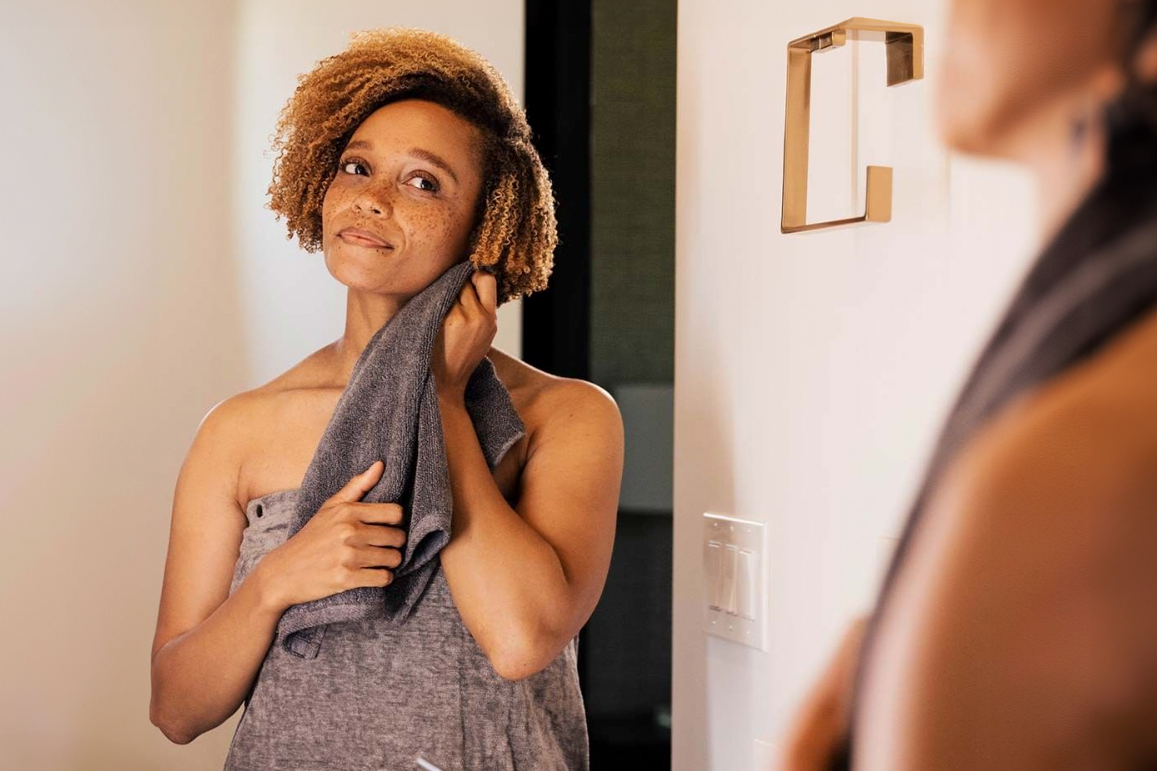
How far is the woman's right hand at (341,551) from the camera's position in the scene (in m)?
0.99

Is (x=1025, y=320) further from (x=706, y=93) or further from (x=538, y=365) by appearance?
(x=538, y=365)

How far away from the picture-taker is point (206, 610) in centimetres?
115

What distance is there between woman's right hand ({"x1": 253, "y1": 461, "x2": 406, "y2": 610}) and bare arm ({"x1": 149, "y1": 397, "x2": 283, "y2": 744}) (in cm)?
4

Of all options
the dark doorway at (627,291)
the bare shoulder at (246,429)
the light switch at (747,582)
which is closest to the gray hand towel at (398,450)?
the bare shoulder at (246,429)

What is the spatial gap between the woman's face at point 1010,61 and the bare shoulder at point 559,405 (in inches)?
32.9

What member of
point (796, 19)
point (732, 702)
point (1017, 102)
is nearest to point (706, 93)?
point (796, 19)

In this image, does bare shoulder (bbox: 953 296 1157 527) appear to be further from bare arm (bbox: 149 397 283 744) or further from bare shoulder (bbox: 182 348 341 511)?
bare shoulder (bbox: 182 348 341 511)

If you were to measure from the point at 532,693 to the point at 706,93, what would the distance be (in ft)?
1.89

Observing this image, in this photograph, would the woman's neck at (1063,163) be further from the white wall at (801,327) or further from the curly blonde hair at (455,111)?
the curly blonde hair at (455,111)

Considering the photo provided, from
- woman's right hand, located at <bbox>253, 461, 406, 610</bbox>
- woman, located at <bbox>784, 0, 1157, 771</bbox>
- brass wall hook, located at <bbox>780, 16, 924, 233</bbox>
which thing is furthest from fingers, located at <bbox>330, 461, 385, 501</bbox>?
woman, located at <bbox>784, 0, 1157, 771</bbox>

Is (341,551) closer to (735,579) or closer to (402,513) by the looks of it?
(402,513)

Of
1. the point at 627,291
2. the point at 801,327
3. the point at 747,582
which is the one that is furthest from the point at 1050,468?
the point at 627,291

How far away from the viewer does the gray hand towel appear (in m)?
0.99

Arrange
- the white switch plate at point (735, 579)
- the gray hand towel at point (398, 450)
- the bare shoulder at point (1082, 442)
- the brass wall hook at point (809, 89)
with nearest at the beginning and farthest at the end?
the bare shoulder at point (1082, 442), the brass wall hook at point (809, 89), the white switch plate at point (735, 579), the gray hand towel at point (398, 450)
